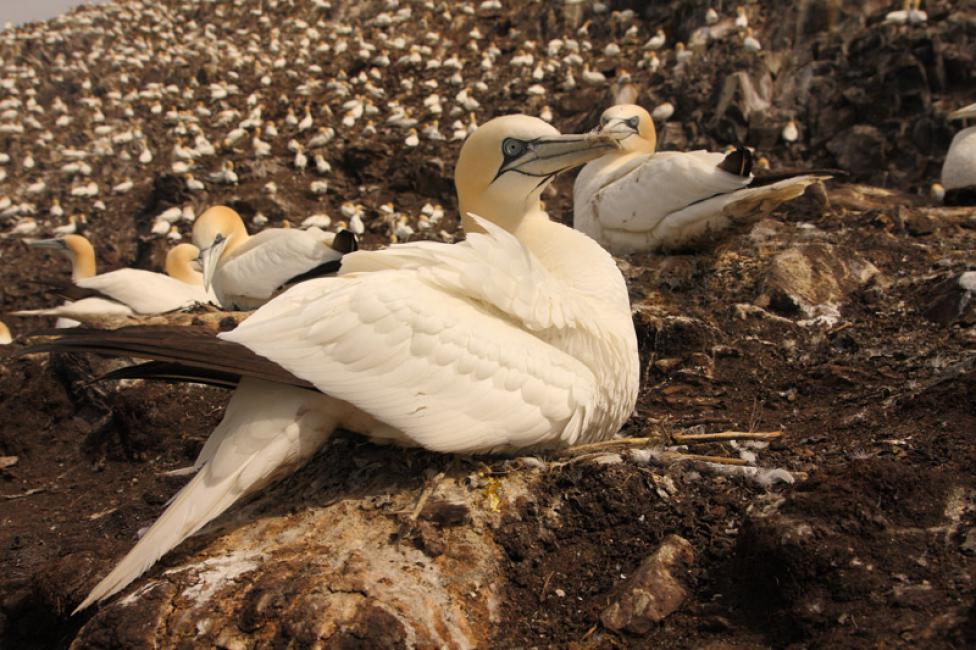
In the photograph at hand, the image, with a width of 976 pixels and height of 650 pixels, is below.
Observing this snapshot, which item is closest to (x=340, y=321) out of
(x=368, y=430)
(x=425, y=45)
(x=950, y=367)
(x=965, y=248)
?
(x=368, y=430)

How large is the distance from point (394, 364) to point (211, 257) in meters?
6.22

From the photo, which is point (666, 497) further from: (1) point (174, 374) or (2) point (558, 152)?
(1) point (174, 374)

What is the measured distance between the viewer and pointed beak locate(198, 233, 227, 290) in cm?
885

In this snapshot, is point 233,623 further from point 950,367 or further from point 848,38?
point 848,38

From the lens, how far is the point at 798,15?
11719 mm

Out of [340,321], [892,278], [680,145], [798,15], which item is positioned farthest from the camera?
[798,15]

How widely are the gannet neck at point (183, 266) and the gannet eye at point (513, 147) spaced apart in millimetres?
7404

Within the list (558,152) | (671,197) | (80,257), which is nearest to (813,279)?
(671,197)

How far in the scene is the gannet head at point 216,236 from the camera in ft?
29.3

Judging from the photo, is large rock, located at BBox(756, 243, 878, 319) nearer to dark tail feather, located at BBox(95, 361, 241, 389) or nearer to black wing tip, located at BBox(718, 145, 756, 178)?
black wing tip, located at BBox(718, 145, 756, 178)

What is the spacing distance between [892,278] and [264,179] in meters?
9.89

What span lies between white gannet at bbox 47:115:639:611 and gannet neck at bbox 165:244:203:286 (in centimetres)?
780

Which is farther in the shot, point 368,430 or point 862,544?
point 368,430

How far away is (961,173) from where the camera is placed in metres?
7.80
